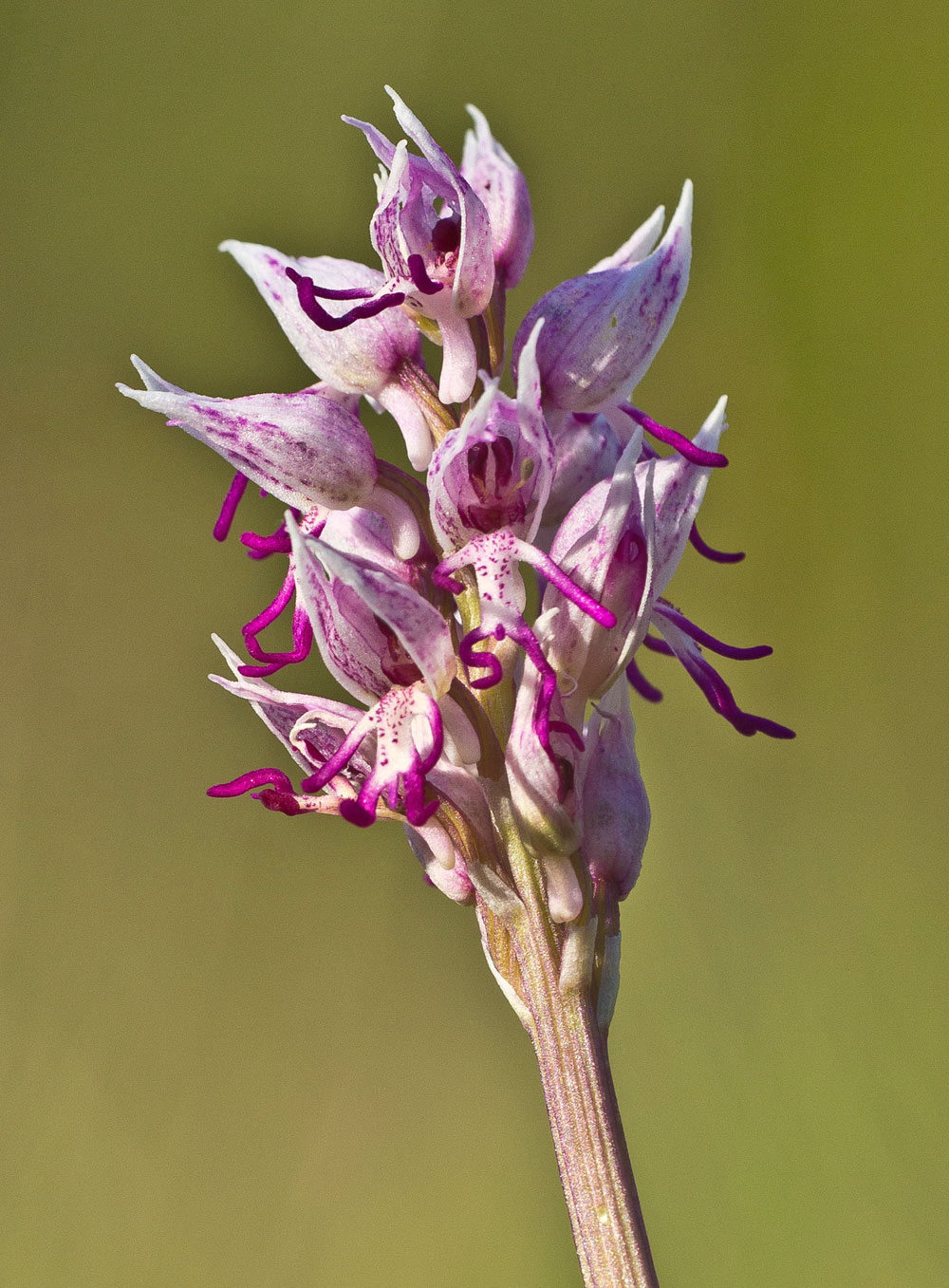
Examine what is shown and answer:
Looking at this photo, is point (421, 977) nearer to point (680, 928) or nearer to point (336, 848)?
point (336, 848)

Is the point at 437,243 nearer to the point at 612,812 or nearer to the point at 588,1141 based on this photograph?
the point at 612,812

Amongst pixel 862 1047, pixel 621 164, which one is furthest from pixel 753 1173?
pixel 621 164

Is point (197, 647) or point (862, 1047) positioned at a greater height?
point (862, 1047)

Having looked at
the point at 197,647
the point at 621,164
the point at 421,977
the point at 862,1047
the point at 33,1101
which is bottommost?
the point at 33,1101

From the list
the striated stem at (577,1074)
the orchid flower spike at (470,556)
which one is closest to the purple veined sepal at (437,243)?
the orchid flower spike at (470,556)

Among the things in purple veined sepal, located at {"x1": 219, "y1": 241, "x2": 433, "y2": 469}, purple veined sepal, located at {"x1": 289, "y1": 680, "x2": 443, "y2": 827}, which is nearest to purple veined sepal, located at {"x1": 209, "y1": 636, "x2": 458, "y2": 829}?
purple veined sepal, located at {"x1": 289, "y1": 680, "x2": 443, "y2": 827}

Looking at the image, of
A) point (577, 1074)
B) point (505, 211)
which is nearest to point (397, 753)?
point (577, 1074)
